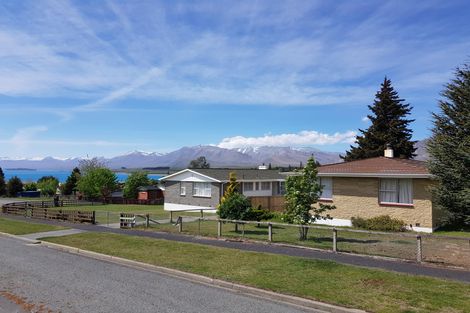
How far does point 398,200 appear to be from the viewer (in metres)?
23.8

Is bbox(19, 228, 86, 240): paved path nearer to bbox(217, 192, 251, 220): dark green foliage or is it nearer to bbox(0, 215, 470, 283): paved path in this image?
bbox(0, 215, 470, 283): paved path

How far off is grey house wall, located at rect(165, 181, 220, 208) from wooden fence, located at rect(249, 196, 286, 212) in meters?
3.97

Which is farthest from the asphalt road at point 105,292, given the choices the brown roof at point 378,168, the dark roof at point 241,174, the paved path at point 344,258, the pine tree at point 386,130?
the pine tree at point 386,130

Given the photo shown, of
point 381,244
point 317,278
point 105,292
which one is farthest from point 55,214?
point 317,278

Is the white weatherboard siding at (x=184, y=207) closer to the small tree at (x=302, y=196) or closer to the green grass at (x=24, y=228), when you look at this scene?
the green grass at (x=24, y=228)

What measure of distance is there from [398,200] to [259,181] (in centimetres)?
1989

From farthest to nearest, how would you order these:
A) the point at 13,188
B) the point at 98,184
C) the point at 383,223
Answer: the point at 13,188 < the point at 98,184 < the point at 383,223

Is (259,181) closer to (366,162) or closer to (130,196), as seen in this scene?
(366,162)

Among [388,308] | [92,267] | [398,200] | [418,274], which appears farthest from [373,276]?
[398,200]

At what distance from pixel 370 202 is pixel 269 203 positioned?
14996 millimetres

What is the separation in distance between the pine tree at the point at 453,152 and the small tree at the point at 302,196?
19.8 feet

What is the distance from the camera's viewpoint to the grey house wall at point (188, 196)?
4009 centimetres

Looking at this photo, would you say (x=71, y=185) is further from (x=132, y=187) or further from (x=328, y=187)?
(x=328, y=187)

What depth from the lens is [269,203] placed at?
128 feet
